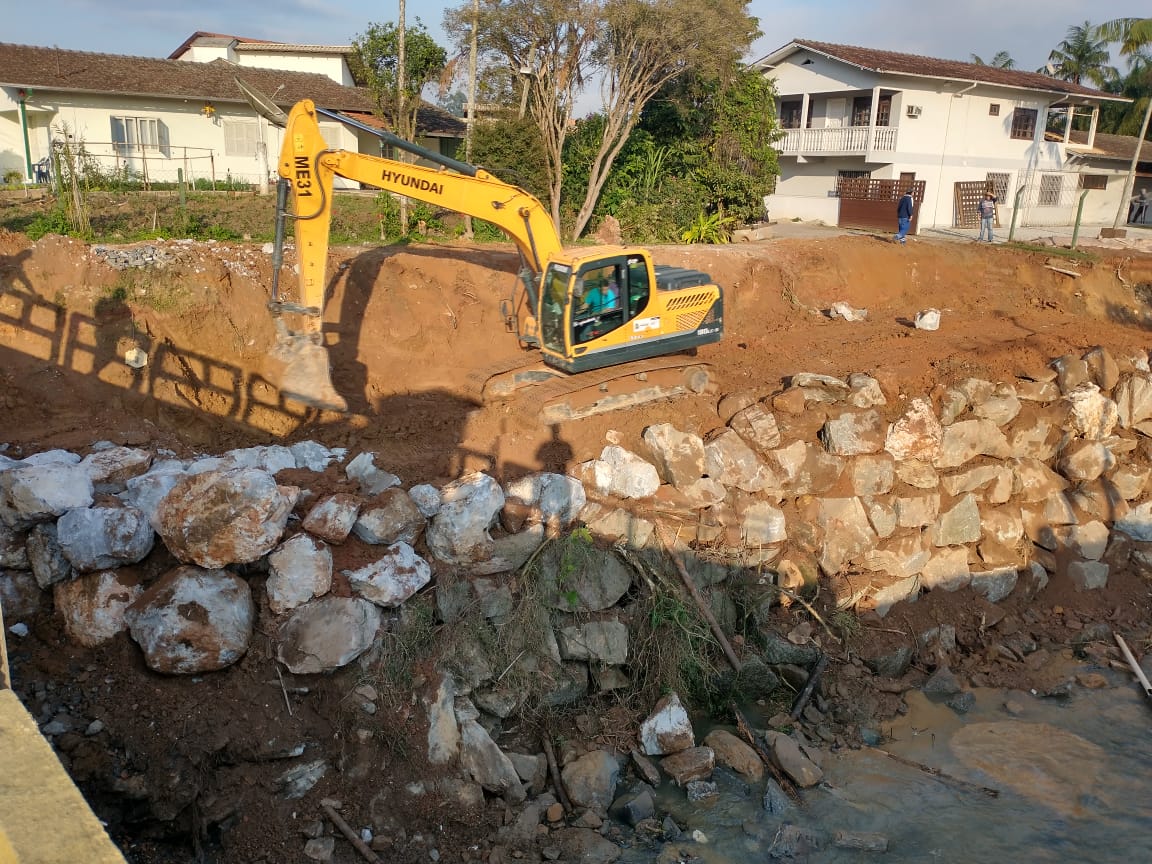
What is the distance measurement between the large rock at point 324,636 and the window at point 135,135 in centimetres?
2179

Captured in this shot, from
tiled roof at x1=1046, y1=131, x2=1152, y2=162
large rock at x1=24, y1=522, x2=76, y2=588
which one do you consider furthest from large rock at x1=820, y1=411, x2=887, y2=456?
tiled roof at x1=1046, y1=131, x2=1152, y2=162

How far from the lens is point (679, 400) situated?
12.3 meters

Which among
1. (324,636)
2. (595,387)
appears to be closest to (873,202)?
(595,387)

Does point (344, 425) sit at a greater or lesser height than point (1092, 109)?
lesser

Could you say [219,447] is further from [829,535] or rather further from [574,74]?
[574,74]

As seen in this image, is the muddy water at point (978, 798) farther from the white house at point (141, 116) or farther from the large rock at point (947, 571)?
the white house at point (141, 116)

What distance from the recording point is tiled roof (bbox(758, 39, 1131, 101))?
2786 centimetres

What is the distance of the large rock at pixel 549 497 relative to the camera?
10.3 metres

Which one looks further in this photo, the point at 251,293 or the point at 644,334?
the point at 251,293

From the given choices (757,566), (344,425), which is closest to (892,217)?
(757,566)

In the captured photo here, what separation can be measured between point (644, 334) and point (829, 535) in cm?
365

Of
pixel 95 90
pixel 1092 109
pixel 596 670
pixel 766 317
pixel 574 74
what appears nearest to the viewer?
pixel 596 670

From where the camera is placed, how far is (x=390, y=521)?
367 inches

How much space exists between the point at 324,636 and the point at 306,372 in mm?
4123
